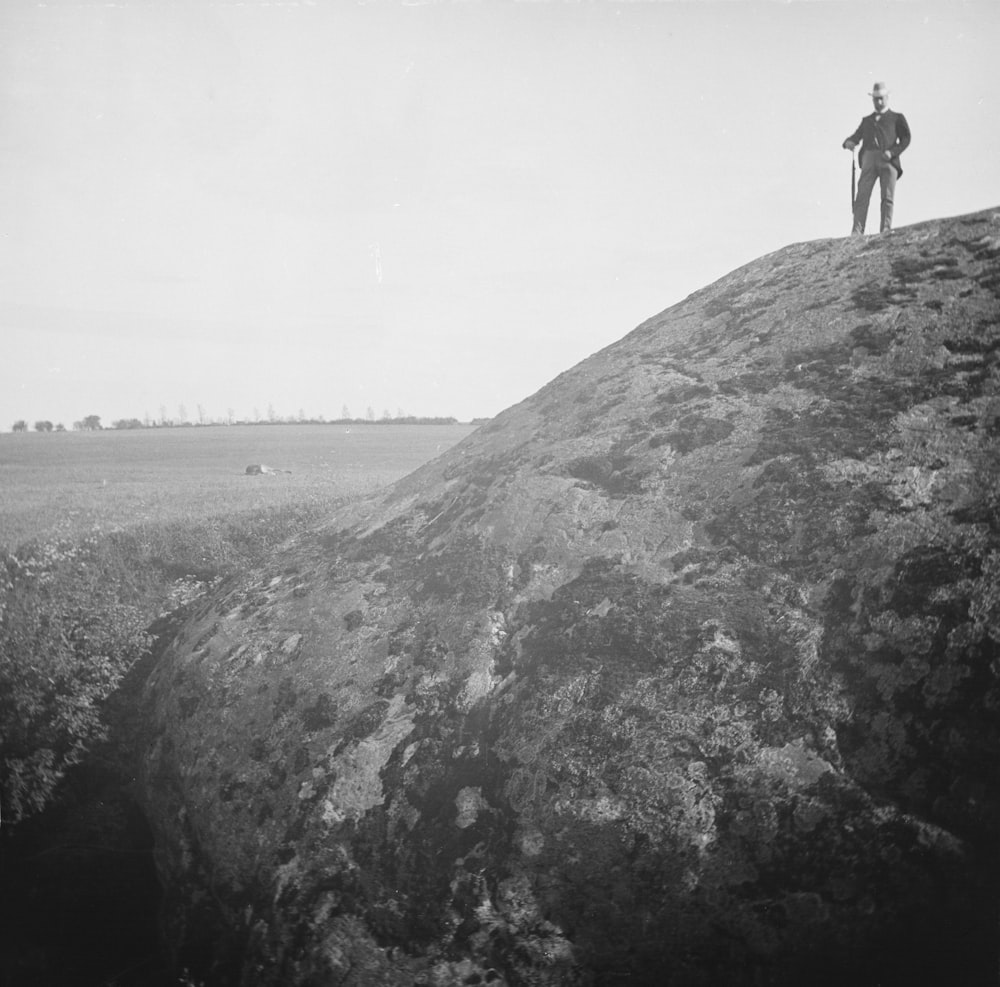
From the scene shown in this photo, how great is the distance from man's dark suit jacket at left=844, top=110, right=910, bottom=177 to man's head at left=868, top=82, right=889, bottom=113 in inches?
3.5

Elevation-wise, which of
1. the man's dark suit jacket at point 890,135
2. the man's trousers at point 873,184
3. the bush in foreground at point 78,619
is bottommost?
the bush in foreground at point 78,619

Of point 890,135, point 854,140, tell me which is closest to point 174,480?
point 854,140

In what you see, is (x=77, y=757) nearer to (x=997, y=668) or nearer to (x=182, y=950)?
(x=182, y=950)

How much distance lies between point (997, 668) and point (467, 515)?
303cm

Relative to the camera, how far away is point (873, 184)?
10.2 metres

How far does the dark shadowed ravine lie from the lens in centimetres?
260

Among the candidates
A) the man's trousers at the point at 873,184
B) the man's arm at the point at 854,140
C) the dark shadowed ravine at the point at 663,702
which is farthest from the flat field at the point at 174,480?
the man's arm at the point at 854,140

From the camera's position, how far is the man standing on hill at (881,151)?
9945 mm

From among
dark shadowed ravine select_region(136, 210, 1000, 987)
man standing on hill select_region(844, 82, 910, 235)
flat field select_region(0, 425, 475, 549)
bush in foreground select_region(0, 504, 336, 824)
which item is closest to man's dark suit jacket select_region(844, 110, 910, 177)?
man standing on hill select_region(844, 82, 910, 235)

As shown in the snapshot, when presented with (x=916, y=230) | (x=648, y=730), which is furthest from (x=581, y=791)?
(x=916, y=230)

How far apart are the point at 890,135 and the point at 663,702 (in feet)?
36.1

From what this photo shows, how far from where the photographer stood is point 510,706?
340 centimetres

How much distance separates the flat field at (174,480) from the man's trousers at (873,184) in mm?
8750

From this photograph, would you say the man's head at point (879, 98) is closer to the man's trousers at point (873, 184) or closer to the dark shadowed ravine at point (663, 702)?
the man's trousers at point (873, 184)
